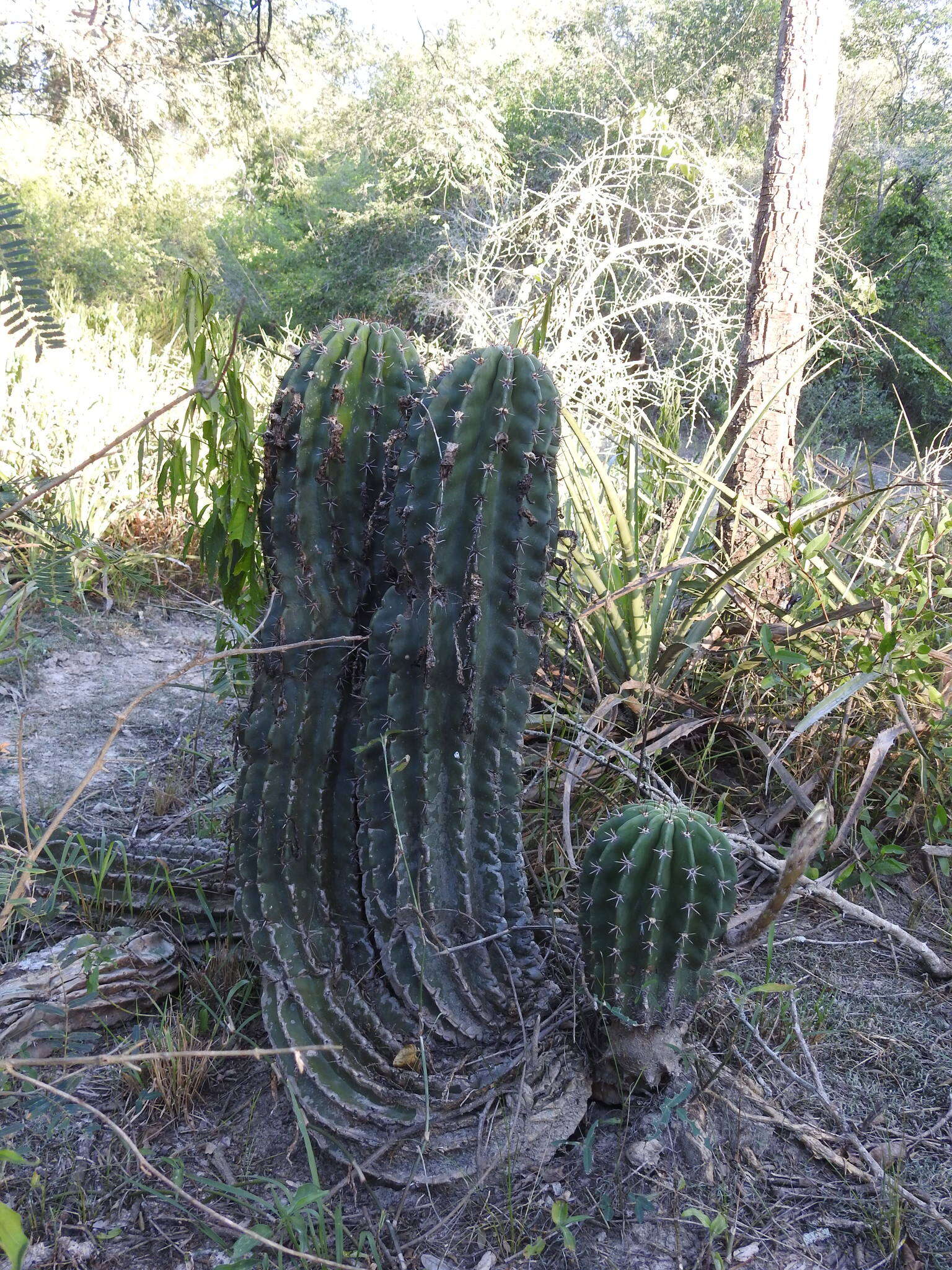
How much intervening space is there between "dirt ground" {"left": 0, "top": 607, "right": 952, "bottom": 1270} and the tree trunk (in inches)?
62.1

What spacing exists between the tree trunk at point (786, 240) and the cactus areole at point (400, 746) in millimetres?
1652

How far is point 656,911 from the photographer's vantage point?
60.1 inches

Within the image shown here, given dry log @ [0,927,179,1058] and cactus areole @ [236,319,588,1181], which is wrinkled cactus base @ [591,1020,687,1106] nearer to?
cactus areole @ [236,319,588,1181]

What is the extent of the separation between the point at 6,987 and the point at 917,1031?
6.15 ft

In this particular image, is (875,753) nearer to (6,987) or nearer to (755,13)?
(6,987)

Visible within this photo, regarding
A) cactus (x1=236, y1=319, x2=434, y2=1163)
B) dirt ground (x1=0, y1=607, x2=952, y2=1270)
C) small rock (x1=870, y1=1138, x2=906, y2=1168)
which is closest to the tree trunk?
dirt ground (x1=0, y1=607, x2=952, y2=1270)

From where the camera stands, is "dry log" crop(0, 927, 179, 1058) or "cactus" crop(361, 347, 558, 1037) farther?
"dry log" crop(0, 927, 179, 1058)

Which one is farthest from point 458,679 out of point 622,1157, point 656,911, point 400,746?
point 622,1157

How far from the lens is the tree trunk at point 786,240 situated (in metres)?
3.10

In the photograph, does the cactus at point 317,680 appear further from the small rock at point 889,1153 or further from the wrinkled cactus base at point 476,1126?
the small rock at point 889,1153

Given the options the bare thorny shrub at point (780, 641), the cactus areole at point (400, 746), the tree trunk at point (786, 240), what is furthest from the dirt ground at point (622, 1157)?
the tree trunk at point (786, 240)

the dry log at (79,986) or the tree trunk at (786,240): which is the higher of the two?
the tree trunk at (786,240)

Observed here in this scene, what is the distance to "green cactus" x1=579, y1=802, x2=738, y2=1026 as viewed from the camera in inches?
60.1

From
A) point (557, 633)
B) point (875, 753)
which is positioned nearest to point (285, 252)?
point (557, 633)
